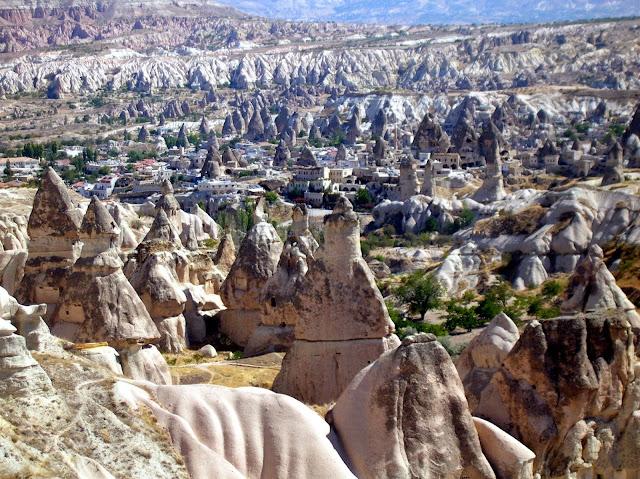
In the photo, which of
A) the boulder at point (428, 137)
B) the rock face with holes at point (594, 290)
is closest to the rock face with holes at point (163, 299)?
the rock face with holes at point (594, 290)

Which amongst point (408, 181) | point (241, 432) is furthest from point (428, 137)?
point (241, 432)

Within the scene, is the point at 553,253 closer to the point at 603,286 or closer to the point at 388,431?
the point at 603,286

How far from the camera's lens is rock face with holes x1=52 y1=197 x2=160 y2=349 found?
36.6 ft

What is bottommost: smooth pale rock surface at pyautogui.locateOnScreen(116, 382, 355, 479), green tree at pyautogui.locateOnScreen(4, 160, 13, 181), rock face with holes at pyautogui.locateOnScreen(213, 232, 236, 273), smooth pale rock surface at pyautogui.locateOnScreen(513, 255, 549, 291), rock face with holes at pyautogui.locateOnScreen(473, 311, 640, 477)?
green tree at pyautogui.locateOnScreen(4, 160, 13, 181)

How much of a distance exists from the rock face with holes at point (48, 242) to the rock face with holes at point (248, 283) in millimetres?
3312

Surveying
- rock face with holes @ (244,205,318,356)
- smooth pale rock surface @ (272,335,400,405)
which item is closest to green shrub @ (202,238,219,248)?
rock face with holes @ (244,205,318,356)

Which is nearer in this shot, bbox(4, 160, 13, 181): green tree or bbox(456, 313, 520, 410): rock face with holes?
bbox(456, 313, 520, 410): rock face with holes

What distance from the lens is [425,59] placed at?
6250 inches

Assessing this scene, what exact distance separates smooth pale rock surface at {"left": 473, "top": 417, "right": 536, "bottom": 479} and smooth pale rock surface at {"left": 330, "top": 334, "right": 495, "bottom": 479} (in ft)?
0.88

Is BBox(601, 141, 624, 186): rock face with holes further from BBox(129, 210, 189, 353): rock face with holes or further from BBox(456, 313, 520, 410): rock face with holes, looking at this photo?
BBox(456, 313, 520, 410): rock face with holes

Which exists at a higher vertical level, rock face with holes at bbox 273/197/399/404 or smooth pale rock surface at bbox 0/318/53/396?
smooth pale rock surface at bbox 0/318/53/396

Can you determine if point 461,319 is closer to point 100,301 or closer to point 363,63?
point 100,301

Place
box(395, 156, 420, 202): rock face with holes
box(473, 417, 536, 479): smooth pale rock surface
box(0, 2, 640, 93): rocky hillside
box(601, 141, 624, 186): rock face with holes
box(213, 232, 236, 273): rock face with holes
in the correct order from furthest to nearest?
box(0, 2, 640, 93): rocky hillside < box(395, 156, 420, 202): rock face with holes < box(601, 141, 624, 186): rock face with holes < box(213, 232, 236, 273): rock face with holes < box(473, 417, 536, 479): smooth pale rock surface

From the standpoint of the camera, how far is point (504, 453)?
805 cm
